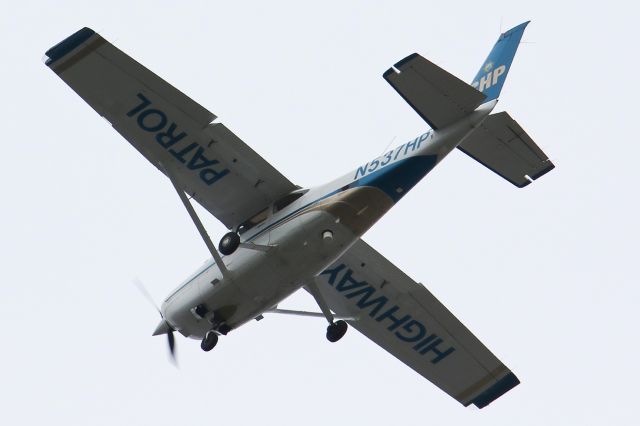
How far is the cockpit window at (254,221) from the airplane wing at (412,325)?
1.83 m

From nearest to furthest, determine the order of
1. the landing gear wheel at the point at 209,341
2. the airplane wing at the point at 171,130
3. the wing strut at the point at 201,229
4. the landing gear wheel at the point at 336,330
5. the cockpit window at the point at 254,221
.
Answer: the airplane wing at the point at 171,130 → the wing strut at the point at 201,229 → the cockpit window at the point at 254,221 → the landing gear wheel at the point at 209,341 → the landing gear wheel at the point at 336,330

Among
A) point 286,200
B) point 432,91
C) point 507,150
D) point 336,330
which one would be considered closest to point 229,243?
point 286,200

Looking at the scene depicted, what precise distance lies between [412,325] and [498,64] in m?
Answer: 5.64

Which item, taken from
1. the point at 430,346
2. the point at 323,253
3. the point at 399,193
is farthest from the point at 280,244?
the point at 430,346

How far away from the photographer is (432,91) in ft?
65.2

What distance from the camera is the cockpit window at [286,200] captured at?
21600 millimetres

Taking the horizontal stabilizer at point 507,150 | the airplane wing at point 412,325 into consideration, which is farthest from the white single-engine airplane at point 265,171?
the airplane wing at point 412,325

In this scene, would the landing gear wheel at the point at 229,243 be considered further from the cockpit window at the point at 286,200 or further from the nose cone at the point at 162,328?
the nose cone at the point at 162,328

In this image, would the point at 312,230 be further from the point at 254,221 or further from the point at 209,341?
the point at 209,341

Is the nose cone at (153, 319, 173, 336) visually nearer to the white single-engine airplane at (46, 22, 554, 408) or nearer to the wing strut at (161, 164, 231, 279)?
the white single-engine airplane at (46, 22, 554, 408)

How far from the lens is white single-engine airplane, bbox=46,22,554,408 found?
20.4 m

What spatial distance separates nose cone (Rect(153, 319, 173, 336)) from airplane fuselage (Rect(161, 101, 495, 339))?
127 cm

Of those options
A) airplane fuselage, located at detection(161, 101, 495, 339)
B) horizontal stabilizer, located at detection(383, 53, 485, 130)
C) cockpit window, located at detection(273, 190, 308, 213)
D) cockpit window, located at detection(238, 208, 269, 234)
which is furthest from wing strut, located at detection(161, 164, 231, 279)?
horizontal stabilizer, located at detection(383, 53, 485, 130)

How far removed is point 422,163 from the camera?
20578 millimetres
